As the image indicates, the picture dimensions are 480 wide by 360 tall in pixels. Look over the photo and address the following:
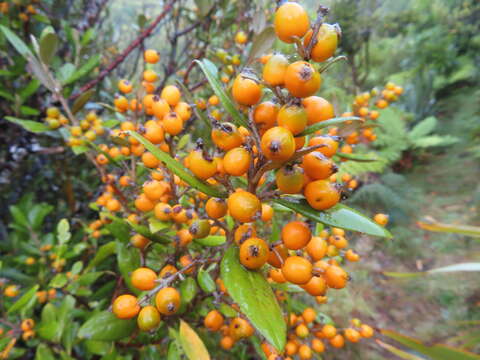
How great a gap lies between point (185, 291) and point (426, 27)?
11.2 metres

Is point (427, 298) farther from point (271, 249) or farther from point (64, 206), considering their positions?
point (64, 206)

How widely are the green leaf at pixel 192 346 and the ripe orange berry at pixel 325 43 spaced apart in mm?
733

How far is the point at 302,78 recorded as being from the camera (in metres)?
0.47

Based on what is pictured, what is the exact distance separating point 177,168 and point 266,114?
21 centimetres

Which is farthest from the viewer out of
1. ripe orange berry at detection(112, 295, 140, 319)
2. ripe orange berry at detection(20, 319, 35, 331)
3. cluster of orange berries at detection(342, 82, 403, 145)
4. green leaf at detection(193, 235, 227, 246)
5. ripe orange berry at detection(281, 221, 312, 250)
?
cluster of orange berries at detection(342, 82, 403, 145)

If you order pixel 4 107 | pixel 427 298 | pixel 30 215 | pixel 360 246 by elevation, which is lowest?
pixel 427 298

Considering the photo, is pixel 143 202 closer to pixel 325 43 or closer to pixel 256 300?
pixel 256 300

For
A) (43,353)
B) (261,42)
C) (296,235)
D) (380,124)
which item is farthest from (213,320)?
(380,124)

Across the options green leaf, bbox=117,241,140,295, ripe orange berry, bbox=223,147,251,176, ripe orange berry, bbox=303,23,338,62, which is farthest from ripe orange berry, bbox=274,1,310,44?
green leaf, bbox=117,241,140,295

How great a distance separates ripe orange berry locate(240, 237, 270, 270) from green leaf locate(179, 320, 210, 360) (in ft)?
1.03

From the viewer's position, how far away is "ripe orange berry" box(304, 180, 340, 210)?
0.52 metres

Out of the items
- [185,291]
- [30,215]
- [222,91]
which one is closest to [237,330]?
[185,291]

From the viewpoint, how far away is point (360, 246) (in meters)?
3.40

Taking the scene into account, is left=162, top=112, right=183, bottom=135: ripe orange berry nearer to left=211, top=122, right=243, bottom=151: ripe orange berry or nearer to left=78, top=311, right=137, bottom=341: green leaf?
left=211, top=122, right=243, bottom=151: ripe orange berry
